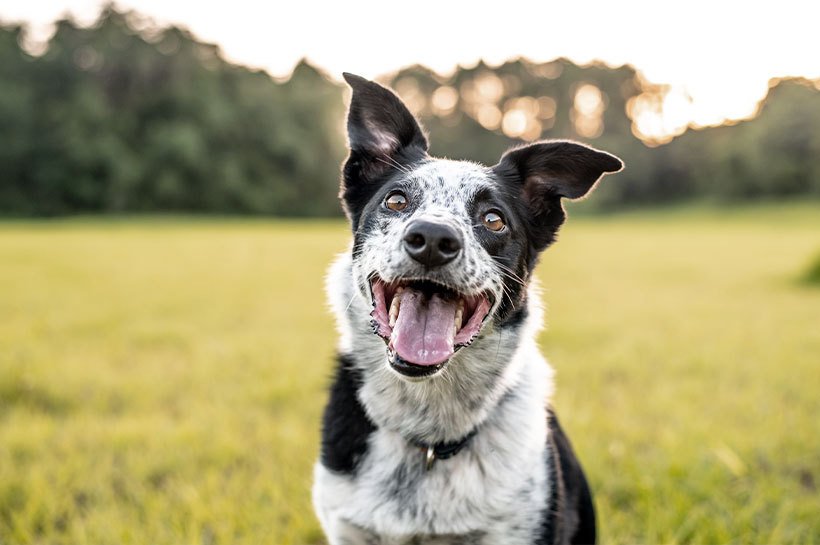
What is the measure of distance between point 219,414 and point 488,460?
288 cm

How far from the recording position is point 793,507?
141 inches

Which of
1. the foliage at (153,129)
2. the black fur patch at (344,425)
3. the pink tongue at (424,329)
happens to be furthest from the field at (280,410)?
the foliage at (153,129)

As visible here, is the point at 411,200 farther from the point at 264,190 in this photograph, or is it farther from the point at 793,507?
the point at 264,190

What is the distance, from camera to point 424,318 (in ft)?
8.34

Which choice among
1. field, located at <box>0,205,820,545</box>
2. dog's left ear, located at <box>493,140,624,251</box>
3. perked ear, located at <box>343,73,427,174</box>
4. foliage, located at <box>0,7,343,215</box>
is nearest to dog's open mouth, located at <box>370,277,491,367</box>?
dog's left ear, located at <box>493,140,624,251</box>

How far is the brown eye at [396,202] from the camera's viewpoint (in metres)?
2.90

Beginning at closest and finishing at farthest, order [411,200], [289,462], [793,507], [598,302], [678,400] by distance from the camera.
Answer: [411,200]
[793,507]
[289,462]
[678,400]
[598,302]

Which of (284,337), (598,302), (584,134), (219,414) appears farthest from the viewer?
(584,134)

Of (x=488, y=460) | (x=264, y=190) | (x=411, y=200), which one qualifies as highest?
(x=411, y=200)

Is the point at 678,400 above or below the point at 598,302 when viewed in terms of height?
above

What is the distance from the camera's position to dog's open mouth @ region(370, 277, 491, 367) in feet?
8.05

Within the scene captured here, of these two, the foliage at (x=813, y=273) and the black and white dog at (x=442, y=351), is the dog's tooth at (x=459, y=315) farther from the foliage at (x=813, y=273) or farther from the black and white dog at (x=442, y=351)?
the foliage at (x=813, y=273)

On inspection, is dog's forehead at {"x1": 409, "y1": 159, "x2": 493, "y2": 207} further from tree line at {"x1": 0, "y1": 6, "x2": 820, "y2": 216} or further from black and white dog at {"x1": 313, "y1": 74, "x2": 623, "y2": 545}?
tree line at {"x1": 0, "y1": 6, "x2": 820, "y2": 216}

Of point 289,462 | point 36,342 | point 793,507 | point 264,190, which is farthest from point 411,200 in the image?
point 264,190
